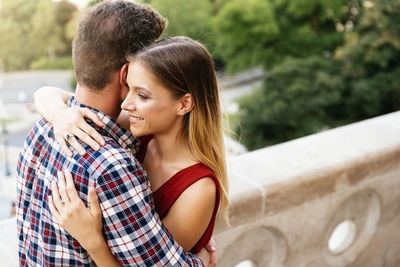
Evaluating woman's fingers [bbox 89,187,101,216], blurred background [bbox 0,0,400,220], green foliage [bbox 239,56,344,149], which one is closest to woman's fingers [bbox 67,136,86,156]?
woman's fingers [bbox 89,187,101,216]

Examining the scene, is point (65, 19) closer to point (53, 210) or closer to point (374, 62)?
point (374, 62)

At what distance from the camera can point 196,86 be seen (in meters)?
1.27

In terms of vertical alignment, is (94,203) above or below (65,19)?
Result: above

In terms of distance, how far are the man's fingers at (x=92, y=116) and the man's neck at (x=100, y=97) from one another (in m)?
0.04

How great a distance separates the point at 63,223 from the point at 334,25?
73.0 feet

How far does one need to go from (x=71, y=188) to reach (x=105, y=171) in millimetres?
104

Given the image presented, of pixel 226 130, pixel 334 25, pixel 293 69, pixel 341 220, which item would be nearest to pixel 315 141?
pixel 341 220

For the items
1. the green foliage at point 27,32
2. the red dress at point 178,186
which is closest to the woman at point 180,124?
the red dress at point 178,186

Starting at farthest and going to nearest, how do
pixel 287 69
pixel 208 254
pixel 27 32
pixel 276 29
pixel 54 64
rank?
pixel 27 32
pixel 54 64
pixel 276 29
pixel 287 69
pixel 208 254

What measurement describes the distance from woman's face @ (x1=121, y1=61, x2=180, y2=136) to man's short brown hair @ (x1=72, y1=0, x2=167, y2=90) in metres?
0.06

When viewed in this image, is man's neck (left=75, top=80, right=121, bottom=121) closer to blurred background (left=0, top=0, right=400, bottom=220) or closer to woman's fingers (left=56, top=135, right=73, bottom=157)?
woman's fingers (left=56, top=135, right=73, bottom=157)

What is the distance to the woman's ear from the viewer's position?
127cm

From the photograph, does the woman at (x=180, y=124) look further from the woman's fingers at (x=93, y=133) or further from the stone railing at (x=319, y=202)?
the stone railing at (x=319, y=202)

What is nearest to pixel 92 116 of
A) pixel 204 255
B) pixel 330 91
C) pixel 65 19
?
pixel 204 255
